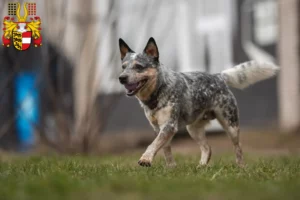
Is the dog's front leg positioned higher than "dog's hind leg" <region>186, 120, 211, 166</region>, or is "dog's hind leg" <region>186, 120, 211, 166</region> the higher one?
the dog's front leg

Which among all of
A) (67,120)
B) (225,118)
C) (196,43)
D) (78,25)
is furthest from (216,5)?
(225,118)

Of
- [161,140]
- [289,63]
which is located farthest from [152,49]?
[289,63]

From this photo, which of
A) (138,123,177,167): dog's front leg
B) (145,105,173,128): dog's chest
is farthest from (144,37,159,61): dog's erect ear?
(138,123,177,167): dog's front leg

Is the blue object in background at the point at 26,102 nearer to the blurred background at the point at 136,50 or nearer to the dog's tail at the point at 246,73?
the blurred background at the point at 136,50

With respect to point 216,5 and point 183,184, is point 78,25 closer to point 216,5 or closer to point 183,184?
point 216,5

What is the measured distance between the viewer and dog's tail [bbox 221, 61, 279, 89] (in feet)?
20.1

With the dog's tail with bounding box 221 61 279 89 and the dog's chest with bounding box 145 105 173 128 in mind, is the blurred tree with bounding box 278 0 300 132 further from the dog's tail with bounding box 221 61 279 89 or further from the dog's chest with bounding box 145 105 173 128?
the dog's chest with bounding box 145 105 173 128

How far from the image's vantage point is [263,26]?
1194 cm

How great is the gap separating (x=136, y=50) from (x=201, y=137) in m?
6.91

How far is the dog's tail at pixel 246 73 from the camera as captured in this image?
6137 mm

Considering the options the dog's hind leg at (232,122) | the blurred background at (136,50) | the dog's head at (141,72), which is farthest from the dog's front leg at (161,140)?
the blurred background at (136,50)

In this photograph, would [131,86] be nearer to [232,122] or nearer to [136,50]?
[232,122]

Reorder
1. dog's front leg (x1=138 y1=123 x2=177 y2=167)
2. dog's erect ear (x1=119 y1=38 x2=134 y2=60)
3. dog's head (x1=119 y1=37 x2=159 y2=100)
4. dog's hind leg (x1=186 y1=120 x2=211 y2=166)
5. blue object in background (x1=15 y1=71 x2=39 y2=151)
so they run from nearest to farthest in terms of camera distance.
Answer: dog's front leg (x1=138 y1=123 x2=177 y2=167) < dog's head (x1=119 y1=37 x2=159 y2=100) < dog's erect ear (x1=119 y1=38 x2=134 y2=60) < dog's hind leg (x1=186 y1=120 x2=211 y2=166) < blue object in background (x1=15 y1=71 x2=39 y2=151)

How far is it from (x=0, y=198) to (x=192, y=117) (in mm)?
2856
